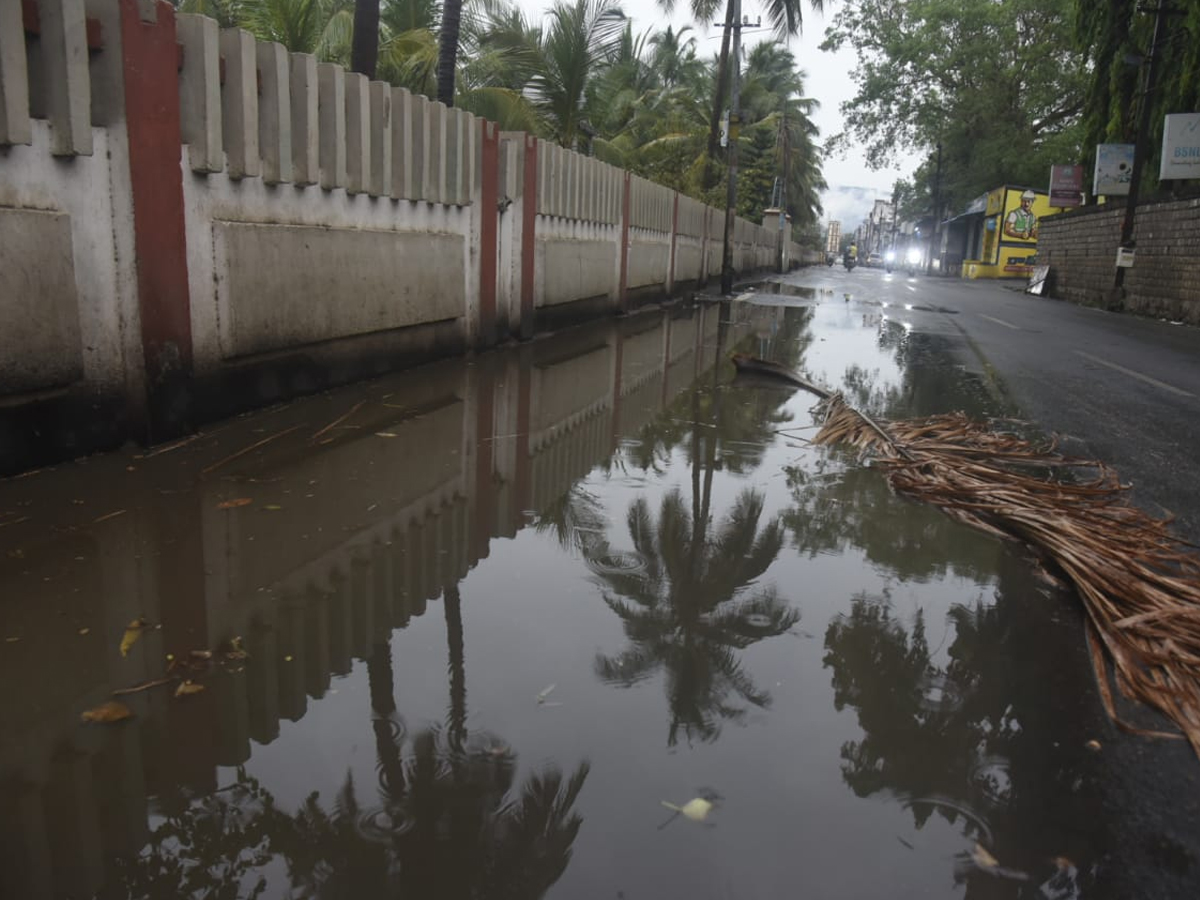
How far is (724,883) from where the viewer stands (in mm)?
1679

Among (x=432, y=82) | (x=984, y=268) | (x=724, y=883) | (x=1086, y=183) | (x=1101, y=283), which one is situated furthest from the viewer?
(x=984, y=268)

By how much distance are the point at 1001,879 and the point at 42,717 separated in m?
2.17

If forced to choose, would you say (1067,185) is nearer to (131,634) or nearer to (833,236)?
(131,634)

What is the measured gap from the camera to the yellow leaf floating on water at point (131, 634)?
2514mm

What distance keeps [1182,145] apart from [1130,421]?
17672 mm

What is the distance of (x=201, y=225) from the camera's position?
481 centimetres

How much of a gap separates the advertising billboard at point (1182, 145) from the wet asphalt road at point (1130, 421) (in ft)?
12.4

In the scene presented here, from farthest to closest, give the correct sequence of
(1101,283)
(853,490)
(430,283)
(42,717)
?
1. (1101,283)
2. (430,283)
3. (853,490)
4. (42,717)

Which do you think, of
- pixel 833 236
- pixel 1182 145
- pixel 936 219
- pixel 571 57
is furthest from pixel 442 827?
pixel 833 236

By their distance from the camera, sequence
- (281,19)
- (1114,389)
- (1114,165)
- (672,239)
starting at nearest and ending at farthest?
(1114,389) → (281,19) → (672,239) → (1114,165)

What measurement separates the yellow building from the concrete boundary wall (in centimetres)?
4770

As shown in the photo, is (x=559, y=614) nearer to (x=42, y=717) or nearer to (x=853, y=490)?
(x=42, y=717)

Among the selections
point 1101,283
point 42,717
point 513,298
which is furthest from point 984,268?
point 42,717

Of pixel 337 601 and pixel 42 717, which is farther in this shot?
pixel 337 601
